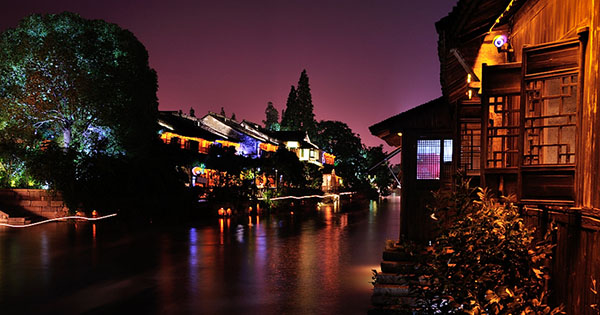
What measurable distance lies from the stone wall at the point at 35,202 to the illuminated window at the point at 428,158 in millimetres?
24265

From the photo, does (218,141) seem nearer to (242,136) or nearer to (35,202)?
(242,136)

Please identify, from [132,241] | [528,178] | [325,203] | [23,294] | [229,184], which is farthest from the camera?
[325,203]

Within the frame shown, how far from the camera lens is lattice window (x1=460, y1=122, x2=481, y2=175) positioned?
12.0m

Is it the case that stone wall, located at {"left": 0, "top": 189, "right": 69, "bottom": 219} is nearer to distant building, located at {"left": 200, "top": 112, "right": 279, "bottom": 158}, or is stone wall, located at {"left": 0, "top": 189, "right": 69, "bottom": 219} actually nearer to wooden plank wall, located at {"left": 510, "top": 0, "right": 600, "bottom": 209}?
wooden plank wall, located at {"left": 510, "top": 0, "right": 600, "bottom": 209}

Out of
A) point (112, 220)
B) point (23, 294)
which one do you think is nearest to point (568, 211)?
point (23, 294)

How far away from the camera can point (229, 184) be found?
41.8 m

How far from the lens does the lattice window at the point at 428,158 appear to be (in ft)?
43.9

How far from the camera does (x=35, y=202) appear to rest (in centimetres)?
3036

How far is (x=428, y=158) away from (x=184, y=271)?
7.59 meters

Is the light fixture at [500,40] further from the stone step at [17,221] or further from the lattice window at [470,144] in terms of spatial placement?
the stone step at [17,221]

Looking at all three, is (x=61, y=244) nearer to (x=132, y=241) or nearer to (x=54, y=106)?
(x=132, y=241)

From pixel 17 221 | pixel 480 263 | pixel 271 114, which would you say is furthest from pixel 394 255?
pixel 271 114

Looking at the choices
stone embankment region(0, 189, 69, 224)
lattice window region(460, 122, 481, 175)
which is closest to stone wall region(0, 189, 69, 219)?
stone embankment region(0, 189, 69, 224)

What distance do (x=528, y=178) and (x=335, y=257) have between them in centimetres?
1220
